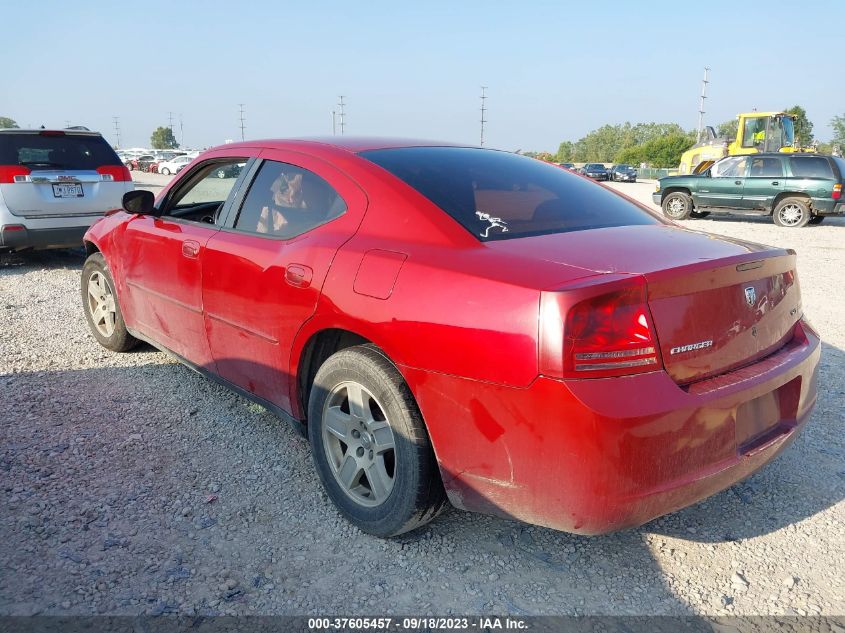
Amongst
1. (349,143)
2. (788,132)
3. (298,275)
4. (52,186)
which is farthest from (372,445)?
(788,132)

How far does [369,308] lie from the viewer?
2.42 m

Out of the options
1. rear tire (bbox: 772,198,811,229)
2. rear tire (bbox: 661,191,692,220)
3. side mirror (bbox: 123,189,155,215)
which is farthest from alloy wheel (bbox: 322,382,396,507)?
rear tire (bbox: 661,191,692,220)

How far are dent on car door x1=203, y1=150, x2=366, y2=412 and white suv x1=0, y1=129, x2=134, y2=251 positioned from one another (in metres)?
5.49

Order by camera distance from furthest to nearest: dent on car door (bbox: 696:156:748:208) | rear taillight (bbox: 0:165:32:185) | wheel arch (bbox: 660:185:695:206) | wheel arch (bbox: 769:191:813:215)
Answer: wheel arch (bbox: 660:185:695:206), dent on car door (bbox: 696:156:748:208), wheel arch (bbox: 769:191:813:215), rear taillight (bbox: 0:165:32:185)

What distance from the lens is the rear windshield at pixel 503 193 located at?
8.39 ft

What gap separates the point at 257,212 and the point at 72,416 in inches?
68.7

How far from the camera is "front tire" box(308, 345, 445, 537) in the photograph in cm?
236

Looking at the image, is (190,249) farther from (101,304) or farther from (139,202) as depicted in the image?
(101,304)

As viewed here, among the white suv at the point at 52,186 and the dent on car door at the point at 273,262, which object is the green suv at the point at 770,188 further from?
the dent on car door at the point at 273,262

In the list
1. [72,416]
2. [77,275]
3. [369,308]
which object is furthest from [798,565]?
[77,275]

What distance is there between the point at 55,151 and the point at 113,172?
0.68 meters

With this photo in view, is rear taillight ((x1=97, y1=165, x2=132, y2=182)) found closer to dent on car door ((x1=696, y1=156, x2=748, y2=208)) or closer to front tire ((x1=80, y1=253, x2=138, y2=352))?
front tire ((x1=80, y1=253, x2=138, y2=352))

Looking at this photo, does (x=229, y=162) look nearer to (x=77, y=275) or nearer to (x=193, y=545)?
(x=193, y=545)

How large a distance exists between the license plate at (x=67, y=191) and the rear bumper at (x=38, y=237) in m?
0.40
